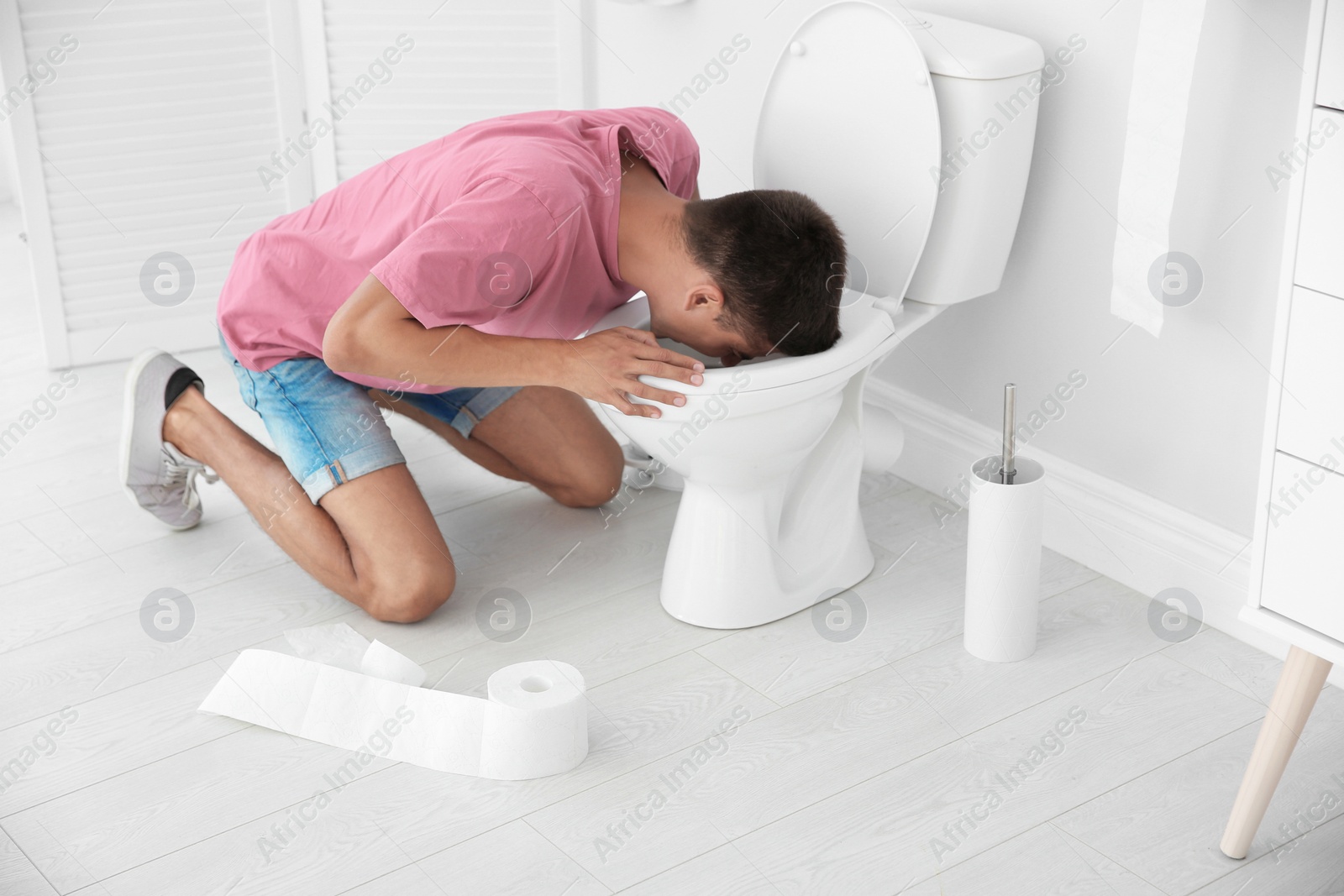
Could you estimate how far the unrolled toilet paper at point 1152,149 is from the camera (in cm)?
142

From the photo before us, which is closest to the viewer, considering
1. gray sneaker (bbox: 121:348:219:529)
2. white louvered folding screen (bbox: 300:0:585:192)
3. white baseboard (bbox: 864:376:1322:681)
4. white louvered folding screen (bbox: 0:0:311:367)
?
white baseboard (bbox: 864:376:1322:681)

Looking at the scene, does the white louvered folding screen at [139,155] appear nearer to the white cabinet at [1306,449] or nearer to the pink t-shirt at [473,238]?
the pink t-shirt at [473,238]

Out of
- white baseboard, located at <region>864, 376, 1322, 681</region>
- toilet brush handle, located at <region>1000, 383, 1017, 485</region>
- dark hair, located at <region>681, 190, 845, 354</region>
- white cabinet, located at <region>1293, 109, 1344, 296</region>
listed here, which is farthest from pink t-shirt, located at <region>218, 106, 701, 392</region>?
white cabinet, located at <region>1293, 109, 1344, 296</region>

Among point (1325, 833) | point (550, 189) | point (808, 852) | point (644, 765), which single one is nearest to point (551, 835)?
point (644, 765)

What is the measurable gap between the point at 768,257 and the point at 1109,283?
0.56 m

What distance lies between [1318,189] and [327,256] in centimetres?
113

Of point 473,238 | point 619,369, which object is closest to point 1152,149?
point 619,369

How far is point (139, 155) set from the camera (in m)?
2.33

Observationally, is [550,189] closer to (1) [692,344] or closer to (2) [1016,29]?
(1) [692,344]

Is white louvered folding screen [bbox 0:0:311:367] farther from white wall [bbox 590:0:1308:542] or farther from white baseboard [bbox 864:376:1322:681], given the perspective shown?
white baseboard [bbox 864:376:1322:681]

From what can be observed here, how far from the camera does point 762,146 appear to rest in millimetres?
1808

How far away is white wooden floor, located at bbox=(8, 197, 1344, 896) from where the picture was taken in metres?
1.29

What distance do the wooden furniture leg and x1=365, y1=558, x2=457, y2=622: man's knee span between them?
3.20 feet

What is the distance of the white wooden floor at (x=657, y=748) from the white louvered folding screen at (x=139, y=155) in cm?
A: 62
